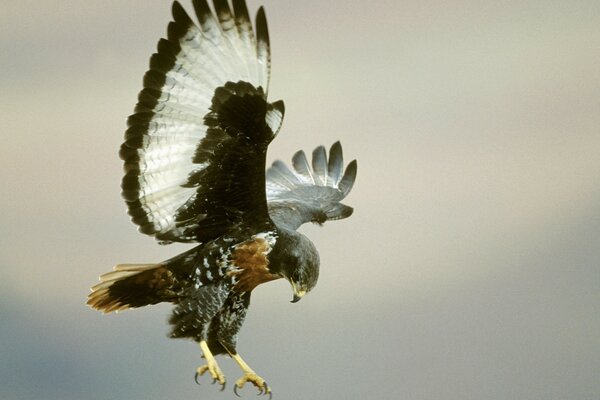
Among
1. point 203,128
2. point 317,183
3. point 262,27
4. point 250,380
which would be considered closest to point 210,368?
point 250,380

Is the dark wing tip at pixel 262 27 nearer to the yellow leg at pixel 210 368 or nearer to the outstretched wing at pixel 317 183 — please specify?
the yellow leg at pixel 210 368

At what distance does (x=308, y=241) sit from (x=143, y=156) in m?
1.60

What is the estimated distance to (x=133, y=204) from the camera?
9.41m

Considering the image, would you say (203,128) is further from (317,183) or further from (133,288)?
(317,183)

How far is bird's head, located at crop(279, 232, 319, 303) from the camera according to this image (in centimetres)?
883

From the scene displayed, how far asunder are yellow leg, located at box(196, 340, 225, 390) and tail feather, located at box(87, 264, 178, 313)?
21.8 inches

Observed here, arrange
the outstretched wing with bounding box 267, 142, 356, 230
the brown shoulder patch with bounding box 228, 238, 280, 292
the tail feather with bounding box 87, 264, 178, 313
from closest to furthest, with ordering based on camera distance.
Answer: the brown shoulder patch with bounding box 228, 238, 280, 292
the tail feather with bounding box 87, 264, 178, 313
the outstretched wing with bounding box 267, 142, 356, 230

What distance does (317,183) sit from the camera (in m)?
12.7

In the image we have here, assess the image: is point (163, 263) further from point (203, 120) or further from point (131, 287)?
point (203, 120)

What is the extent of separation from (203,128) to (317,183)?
3730 mm

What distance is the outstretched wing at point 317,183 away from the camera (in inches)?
464

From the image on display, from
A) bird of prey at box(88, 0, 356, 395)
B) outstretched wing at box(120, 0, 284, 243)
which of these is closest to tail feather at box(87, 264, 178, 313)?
bird of prey at box(88, 0, 356, 395)

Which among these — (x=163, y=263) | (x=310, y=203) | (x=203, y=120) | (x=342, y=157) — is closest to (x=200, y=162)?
(x=203, y=120)

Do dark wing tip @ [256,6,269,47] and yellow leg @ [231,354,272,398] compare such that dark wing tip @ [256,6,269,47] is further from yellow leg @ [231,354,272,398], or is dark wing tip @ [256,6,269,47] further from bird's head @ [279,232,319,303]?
yellow leg @ [231,354,272,398]
